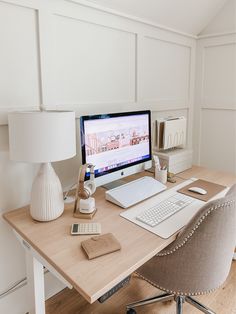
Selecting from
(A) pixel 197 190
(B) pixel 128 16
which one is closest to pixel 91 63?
(B) pixel 128 16

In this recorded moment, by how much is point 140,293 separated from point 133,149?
3.04 ft

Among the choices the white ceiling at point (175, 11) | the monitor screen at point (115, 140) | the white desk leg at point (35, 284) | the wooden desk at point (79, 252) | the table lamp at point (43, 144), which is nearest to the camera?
the wooden desk at point (79, 252)

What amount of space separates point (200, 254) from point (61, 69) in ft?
3.84

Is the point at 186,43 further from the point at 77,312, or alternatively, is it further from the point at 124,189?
the point at 77,312

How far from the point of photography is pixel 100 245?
41.5 inches

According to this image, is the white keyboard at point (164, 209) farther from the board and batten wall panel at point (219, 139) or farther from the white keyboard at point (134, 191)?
the board and batten wall panel at point (219, 139)

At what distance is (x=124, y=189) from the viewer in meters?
1.57

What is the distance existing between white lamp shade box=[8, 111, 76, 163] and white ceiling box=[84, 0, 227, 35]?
870mm

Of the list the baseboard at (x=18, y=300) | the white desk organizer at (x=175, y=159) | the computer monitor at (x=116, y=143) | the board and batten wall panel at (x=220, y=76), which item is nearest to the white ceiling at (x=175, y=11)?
the board and batten wall panel at (x=220, y=76)

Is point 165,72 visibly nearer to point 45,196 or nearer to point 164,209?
point 164,209

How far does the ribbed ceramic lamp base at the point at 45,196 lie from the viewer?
1.24 m

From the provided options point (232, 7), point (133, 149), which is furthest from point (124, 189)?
point (232, 7)

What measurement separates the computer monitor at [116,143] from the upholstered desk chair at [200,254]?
0.54 m

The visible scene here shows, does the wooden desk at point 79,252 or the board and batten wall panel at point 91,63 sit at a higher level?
the board and batten wall panel at point 91,63
